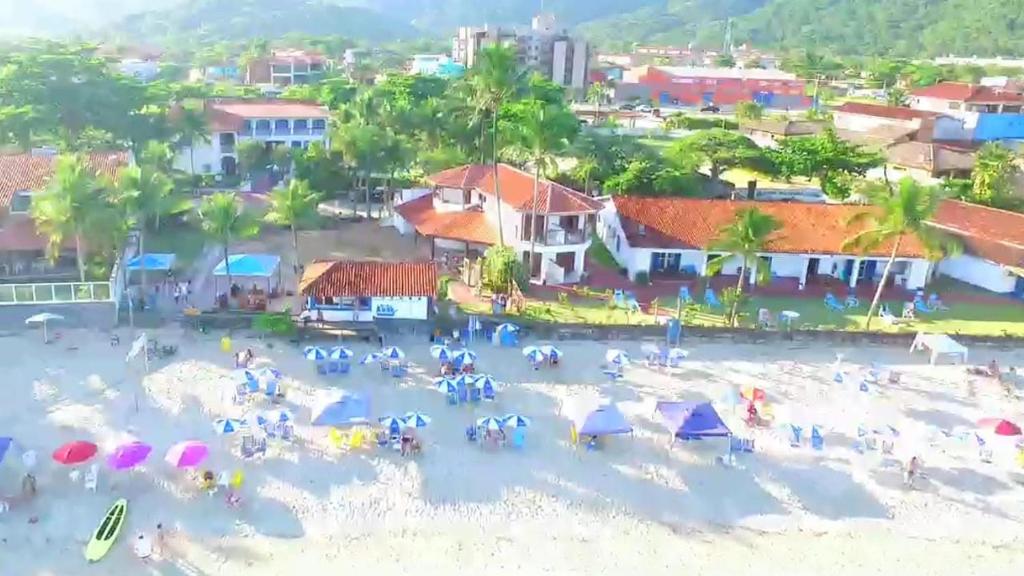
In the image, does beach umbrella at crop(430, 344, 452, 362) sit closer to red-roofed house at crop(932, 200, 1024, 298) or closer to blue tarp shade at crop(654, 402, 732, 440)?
blue tarp shade at crop(654, 402, 732, 440)

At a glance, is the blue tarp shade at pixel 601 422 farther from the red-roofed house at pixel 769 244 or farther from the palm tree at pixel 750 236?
the red-roofed house at pixel 769 244

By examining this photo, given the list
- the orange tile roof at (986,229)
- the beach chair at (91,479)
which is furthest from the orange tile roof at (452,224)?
the orange tile roof at (986,229)

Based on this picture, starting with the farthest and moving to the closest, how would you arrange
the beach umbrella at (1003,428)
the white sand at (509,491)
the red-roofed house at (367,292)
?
the red-roofed house at (367,292) → the beach umbrella at (1003,428) → the white sand at (509,491)

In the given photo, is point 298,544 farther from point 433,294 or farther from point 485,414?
point 433,294

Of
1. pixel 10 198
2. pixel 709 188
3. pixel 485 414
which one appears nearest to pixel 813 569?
pixel 485 414

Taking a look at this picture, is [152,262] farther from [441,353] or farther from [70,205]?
[441,353]

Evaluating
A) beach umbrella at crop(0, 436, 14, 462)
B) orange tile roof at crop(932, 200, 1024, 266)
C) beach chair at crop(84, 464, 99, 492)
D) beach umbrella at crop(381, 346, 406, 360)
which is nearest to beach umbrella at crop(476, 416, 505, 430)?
beach umbrella at crop(381, 346, 406, 360)
